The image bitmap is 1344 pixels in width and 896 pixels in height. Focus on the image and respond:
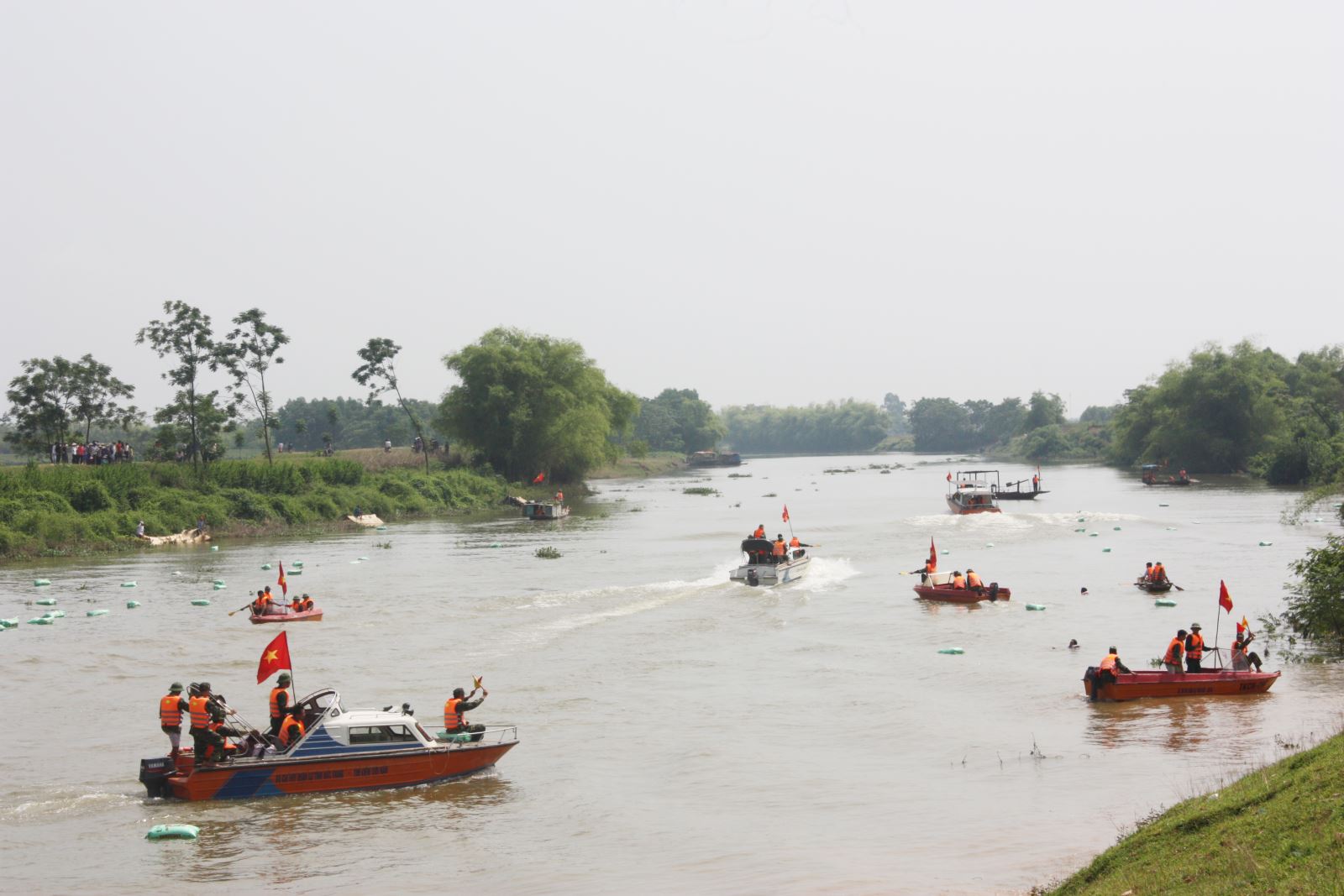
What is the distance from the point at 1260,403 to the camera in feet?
359

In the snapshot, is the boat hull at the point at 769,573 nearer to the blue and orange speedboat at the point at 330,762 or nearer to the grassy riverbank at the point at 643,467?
the blue and orange speedboat at the point at 330,762

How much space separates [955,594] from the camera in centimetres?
3944

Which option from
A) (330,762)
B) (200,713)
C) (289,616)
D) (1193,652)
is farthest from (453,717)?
(289,616)

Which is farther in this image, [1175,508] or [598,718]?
[1175,508]

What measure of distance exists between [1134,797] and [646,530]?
53.0 metres

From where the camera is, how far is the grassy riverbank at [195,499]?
57.1 metres

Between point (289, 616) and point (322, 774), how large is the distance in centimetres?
1795

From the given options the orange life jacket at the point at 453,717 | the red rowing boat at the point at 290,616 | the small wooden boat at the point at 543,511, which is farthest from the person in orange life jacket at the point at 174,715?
the small wooden boat at the point at 543,511

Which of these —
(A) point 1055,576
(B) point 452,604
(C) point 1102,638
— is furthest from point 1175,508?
(B) point 452,604

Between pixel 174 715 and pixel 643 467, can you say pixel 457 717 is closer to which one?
pixel 174 715

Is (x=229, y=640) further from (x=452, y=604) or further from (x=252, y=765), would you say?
(x=252, y=765)

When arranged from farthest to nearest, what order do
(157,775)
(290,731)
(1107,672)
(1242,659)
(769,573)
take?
(769,573) → (1242,659) → (1107,672) → (290,731) → (157,775)

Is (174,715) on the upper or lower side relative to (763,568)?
lower

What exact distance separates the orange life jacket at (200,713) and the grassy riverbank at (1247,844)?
46.2 ft
